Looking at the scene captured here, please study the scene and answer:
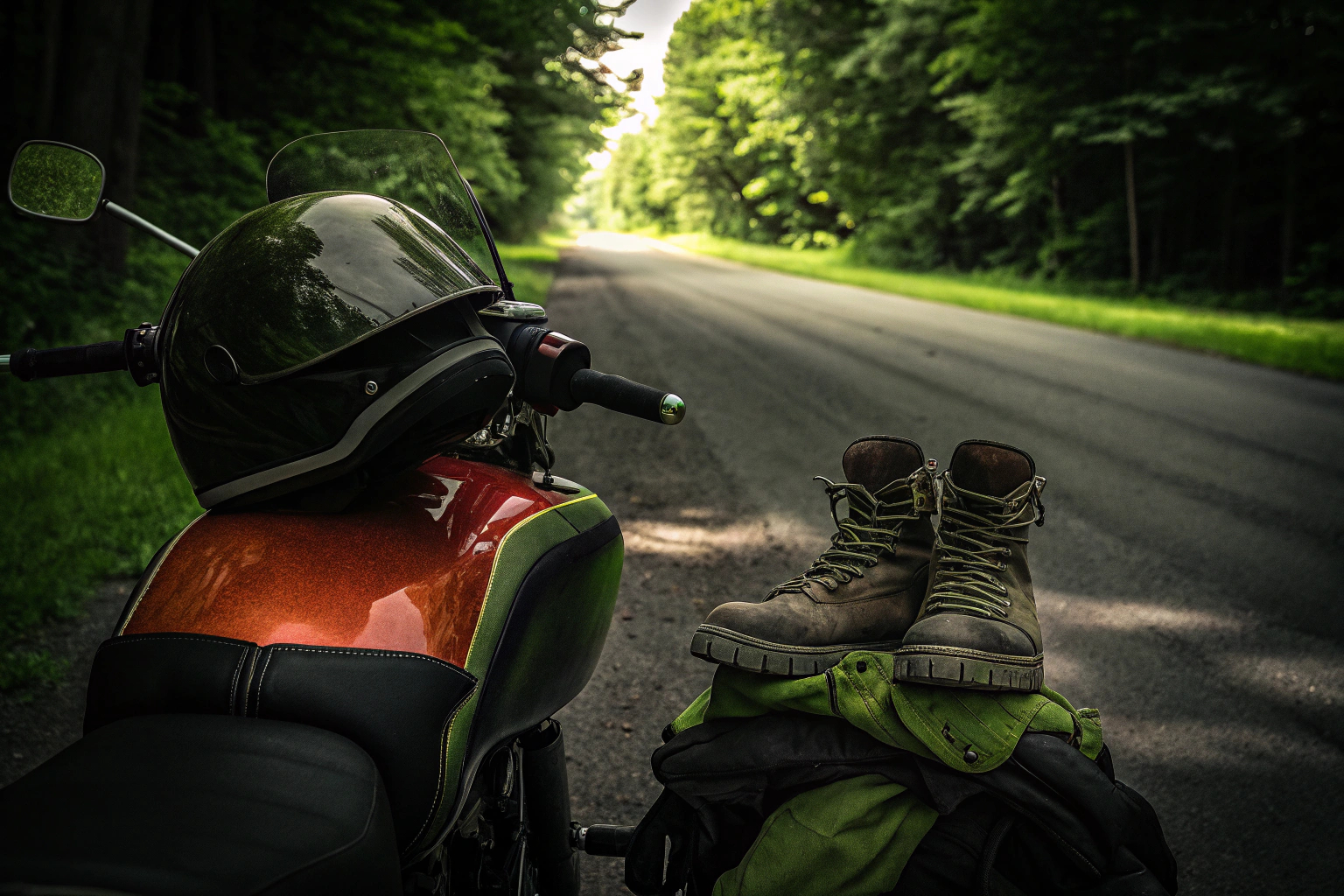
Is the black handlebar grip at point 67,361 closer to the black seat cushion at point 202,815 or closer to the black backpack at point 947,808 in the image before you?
the black seat cushion at point 202,815

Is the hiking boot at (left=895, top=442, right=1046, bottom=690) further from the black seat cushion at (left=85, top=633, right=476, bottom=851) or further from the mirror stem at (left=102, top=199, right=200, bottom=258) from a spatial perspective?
the mirror stem at (left=102, top=199, right=200, bottom=258)

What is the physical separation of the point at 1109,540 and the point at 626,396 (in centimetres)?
349

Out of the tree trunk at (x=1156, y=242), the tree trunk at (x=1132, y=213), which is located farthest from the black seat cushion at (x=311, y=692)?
the tree trunk at (x=1156, y=242)

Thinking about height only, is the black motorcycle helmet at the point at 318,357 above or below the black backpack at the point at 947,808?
above

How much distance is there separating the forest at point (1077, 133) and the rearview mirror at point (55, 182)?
17.2m

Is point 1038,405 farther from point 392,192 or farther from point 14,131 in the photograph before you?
point 14,131

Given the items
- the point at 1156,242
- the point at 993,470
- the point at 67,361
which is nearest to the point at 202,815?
the point at 67,361

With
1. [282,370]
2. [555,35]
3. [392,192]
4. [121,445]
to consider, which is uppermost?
[555,35]

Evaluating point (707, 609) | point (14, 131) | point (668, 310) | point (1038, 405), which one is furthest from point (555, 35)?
point (707, 609)

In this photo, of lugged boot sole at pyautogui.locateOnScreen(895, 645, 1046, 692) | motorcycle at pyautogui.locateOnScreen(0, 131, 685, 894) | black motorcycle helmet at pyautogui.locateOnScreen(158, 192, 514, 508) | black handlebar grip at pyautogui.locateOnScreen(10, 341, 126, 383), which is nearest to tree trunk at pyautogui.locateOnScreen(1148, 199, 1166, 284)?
lugged boot sole at pyautogui.locateOnScreen(895, 645, 1046, 692)

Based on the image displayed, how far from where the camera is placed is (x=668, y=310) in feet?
44.4

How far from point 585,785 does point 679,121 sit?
48053mm

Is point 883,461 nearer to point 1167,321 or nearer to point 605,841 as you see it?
point 605,841

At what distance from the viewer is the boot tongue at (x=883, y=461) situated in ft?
4.84
